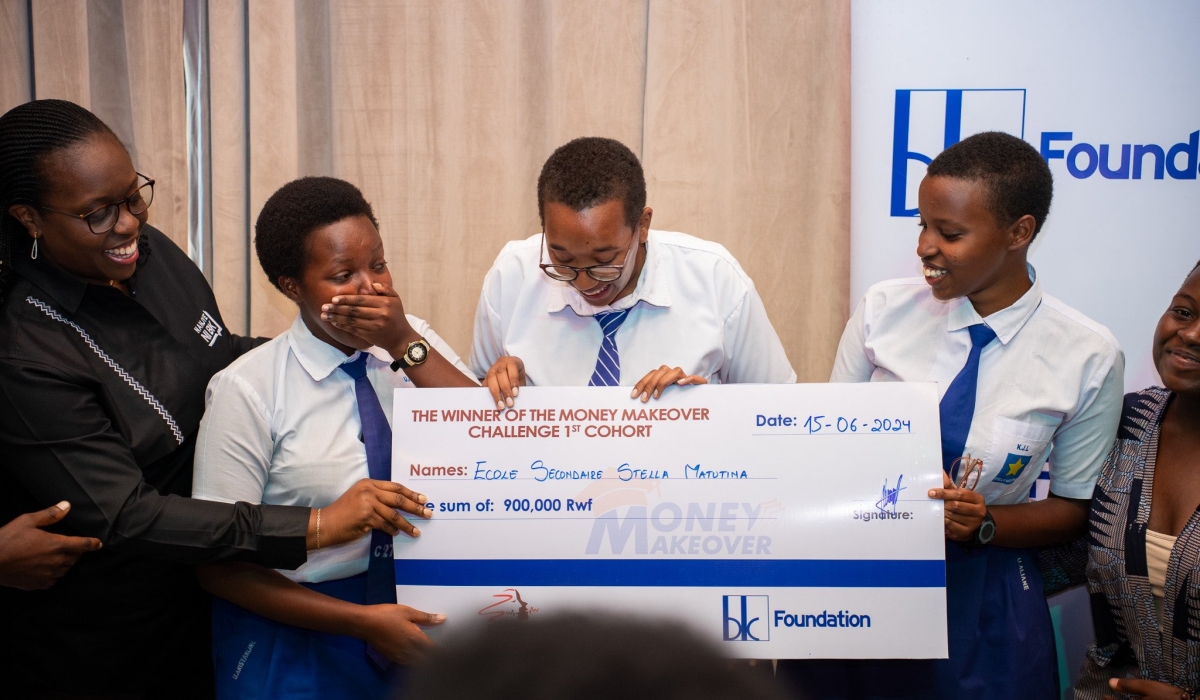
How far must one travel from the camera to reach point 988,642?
2.08 meters

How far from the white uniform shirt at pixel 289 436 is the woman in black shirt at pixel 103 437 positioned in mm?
91

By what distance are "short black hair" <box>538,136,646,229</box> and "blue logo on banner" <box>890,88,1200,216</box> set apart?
146cm

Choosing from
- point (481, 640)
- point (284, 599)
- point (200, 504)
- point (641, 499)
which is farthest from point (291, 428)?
point (481, 640)

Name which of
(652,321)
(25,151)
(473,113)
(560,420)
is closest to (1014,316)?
(652,321)

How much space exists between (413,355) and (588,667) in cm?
154

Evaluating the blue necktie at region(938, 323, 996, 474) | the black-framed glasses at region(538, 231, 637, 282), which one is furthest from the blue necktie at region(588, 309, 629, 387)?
the blue necktie at region(938, 323, 996, 474)

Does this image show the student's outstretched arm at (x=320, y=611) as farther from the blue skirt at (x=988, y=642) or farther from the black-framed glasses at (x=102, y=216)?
the blue skirt at (x=988, y=642)

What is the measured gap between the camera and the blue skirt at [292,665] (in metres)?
2.00

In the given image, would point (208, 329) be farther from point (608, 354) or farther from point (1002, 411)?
point (1002, 411)

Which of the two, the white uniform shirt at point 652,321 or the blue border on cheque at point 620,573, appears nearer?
the blue border on cheque at point 620,573

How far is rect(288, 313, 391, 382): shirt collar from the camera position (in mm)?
2041
